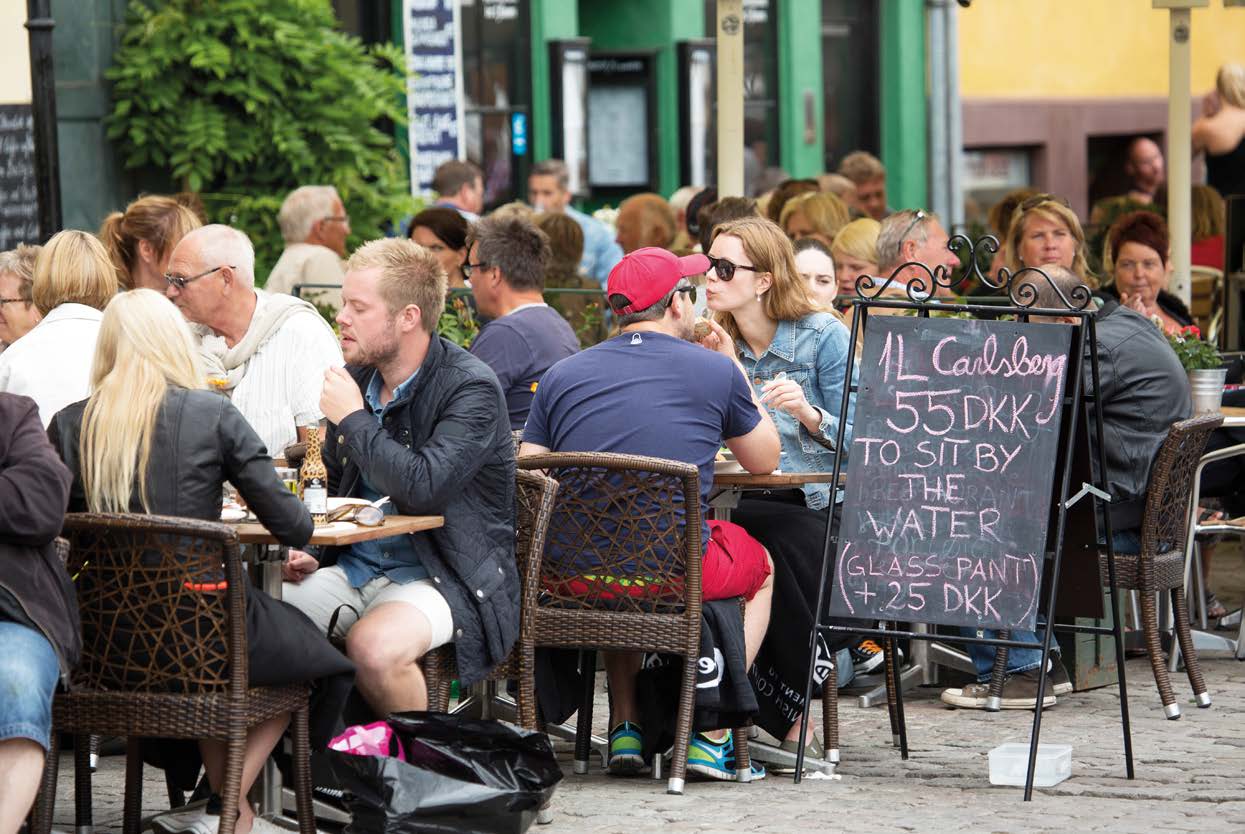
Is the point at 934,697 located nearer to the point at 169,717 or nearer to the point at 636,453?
the point at 636,453

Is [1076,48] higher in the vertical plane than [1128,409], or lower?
higher

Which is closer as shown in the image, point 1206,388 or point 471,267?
point 1206,388

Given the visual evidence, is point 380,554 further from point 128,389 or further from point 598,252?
point 598,252

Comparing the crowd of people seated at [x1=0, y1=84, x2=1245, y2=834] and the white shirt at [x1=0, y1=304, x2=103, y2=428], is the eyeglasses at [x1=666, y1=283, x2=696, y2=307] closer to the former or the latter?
the crowd of people seated at [x1=0, y1=84, x2=1245, y2=834]

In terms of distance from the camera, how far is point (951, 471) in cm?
591

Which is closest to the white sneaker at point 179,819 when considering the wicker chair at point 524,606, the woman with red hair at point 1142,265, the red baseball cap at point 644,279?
the wicker chair at point 524,606

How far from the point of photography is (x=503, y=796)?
5.09 meters

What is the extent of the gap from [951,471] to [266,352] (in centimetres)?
230

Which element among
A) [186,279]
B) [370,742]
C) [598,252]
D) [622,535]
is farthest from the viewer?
[598,252]

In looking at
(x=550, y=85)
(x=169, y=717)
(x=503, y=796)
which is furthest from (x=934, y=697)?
(x=550, y=85)

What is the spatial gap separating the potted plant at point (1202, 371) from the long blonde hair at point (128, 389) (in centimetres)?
402

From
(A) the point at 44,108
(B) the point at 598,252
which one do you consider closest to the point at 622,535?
(A) the point at 44,108

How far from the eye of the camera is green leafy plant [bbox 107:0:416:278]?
11508 mm

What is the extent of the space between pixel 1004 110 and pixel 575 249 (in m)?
11.2
